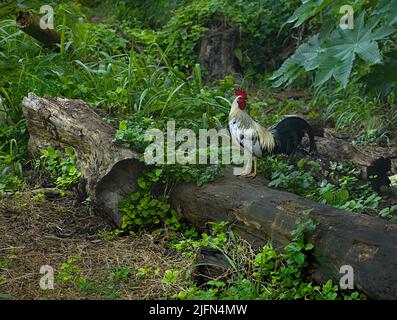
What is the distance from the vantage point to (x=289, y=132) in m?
5.68

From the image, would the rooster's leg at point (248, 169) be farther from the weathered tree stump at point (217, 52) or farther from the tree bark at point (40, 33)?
the weathered tree stump at point (217, 52)

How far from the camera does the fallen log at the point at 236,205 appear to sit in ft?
11.9

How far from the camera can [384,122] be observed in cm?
743

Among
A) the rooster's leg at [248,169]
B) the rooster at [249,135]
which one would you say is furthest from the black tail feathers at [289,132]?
the rooster's leg at [248,169]

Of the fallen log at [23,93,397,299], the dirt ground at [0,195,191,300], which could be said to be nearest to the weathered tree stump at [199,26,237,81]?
the fallen log at [23,93,397,299]

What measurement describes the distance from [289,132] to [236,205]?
4.19 feet

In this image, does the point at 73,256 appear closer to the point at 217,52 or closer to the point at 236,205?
the point at 236,205

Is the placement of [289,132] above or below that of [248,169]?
above

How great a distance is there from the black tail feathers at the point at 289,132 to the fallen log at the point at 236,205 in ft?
1.90

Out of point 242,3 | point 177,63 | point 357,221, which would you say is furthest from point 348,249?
point 242,3

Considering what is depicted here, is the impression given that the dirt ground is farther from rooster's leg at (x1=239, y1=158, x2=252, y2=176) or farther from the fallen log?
rooster's leg at (x1=239, y1=158, x2=252, y2=176)

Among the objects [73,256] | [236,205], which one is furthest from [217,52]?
[73,256]

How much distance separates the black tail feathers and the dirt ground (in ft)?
4.45
